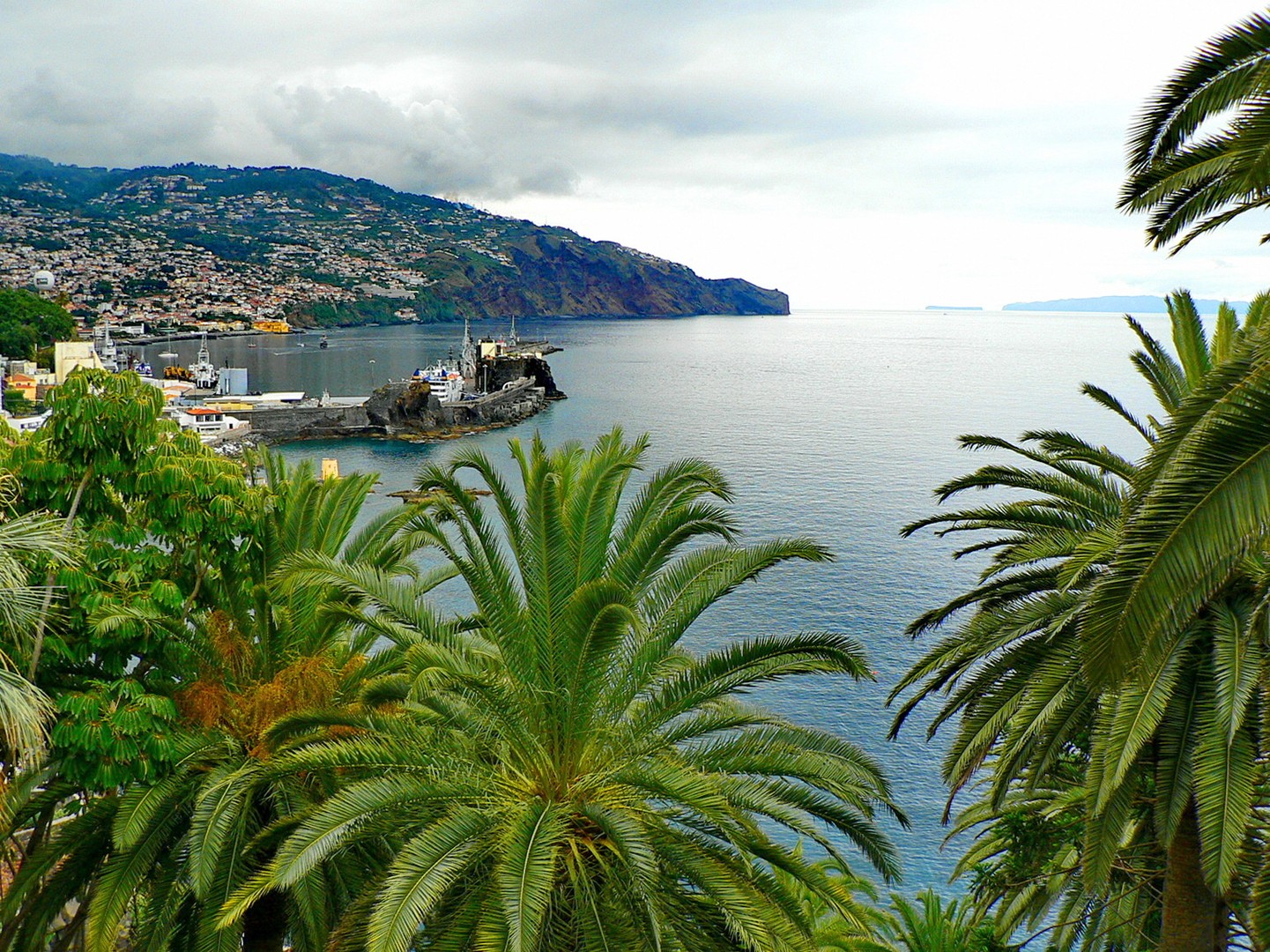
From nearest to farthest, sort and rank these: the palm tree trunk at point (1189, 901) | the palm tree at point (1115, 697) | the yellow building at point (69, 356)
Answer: the palm tree at point (1115, 697)
the palm tree trunk at point (1189, 901)
the yellow building at point (69, 356)

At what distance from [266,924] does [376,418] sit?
66196 millimetres

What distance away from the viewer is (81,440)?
8.68 meters

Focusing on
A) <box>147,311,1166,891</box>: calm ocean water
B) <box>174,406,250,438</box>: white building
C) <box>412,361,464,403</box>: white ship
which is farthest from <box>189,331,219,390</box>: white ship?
<box>412,361,464,403</box>: white ship

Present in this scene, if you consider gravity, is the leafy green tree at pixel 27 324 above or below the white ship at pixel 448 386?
above

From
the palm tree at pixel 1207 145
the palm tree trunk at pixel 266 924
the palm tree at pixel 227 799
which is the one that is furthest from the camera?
the palm tree trunk at pixel 266 924

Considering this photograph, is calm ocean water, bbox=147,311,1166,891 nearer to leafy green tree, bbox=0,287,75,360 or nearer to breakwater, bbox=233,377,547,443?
breakwater, bbox=233,377,547,443

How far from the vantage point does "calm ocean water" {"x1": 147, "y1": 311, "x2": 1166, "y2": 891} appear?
93.5ft

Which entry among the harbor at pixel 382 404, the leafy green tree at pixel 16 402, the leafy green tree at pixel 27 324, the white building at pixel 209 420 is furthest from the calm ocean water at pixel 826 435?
the leafy green tree at pixel 27 324

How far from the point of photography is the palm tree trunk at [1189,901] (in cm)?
916

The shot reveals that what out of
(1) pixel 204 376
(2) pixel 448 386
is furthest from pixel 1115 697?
(1) pixel 204 376

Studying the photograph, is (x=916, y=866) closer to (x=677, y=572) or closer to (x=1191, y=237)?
(x=677, y=572)

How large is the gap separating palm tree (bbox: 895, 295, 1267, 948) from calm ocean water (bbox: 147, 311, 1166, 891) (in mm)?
12234

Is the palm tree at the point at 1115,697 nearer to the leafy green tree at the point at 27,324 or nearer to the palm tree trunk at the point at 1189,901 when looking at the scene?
the palm tree trunk at the point at 1189,901

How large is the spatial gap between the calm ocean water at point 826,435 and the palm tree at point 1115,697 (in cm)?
1223
